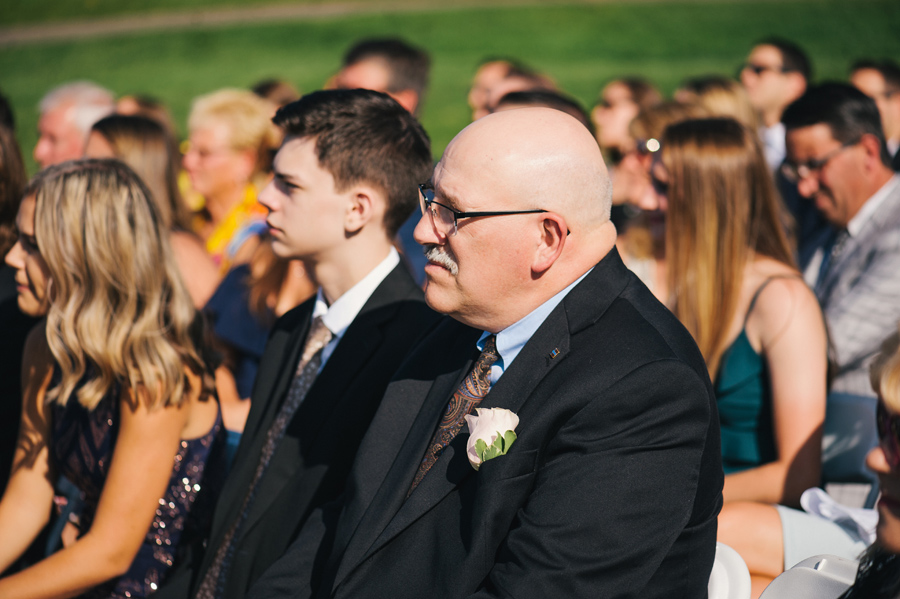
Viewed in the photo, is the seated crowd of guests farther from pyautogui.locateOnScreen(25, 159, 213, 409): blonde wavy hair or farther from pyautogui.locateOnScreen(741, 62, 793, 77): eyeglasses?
pyautogui.locateOnScreen(741, 62, 793, 77): eyeglasses

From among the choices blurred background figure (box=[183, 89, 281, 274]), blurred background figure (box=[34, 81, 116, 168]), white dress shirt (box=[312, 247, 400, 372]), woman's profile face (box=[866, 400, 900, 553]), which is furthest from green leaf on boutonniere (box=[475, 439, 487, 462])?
blurred background figure (box=[34, 81, 116, 168])

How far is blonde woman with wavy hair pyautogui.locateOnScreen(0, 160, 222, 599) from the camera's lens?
9.59 ft

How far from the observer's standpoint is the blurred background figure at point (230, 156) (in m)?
6.34

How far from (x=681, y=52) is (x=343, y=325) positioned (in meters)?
24.1

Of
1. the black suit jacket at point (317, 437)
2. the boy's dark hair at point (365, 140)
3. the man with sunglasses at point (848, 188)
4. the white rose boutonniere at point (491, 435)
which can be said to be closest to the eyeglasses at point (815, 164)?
the man with sunglasses at point (848, 188)

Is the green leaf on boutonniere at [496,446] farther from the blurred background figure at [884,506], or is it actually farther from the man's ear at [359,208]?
the man's ear at [359,208]

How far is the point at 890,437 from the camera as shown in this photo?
1911mm

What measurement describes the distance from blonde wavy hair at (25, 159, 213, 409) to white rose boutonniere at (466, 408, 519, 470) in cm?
148

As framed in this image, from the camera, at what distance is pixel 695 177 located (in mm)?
3850

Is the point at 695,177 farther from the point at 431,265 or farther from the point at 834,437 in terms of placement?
the point at 431,265

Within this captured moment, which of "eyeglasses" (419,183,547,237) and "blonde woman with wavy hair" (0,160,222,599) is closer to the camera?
"eyeglasses" (419,183,547,237)

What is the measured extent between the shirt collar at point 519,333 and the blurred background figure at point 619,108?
5.92 m

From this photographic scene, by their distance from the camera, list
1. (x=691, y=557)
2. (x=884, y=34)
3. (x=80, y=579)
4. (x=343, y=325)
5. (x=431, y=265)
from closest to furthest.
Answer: (x=691, y=557)
(x=431, y=265)
(x=80, y=579)
(x=343, y=325)
(x=884, y=34)

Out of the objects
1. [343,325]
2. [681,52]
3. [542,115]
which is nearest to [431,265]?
[542,115]
